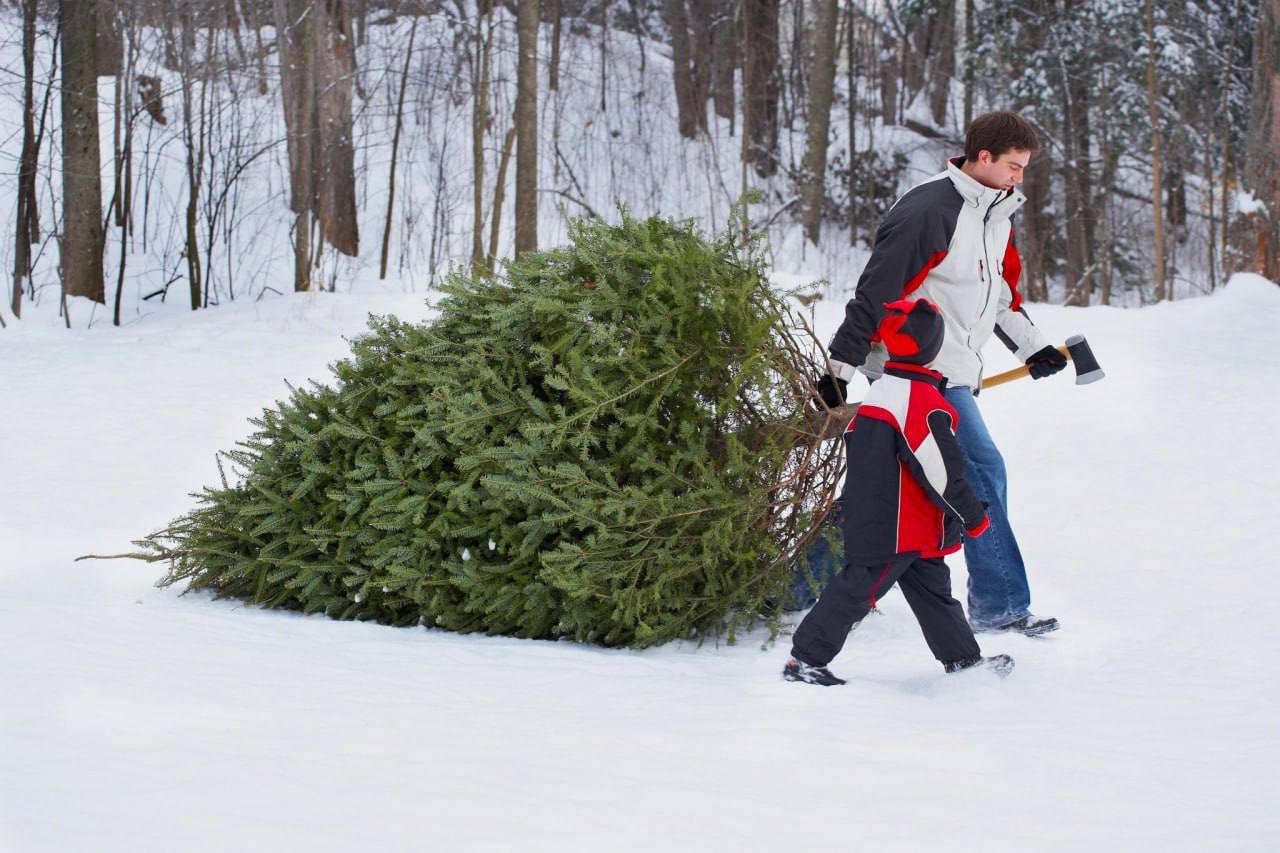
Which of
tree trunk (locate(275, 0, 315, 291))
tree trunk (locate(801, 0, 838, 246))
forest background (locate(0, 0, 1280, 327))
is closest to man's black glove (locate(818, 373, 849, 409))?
forest background (locate(0, 0, 1280, 327))

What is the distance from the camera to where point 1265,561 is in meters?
5.11

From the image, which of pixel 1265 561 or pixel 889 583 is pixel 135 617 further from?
pixel 1265 561

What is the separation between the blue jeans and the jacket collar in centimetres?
63

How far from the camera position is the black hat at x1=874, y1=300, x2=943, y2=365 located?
3.60 metres

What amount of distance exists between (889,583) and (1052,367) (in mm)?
1178

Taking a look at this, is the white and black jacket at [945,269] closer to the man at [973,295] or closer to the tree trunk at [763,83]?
the man at [973,295]

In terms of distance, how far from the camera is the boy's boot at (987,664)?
3742mm

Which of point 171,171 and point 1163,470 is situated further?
point 171,171

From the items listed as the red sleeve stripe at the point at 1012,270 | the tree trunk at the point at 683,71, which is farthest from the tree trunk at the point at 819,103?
the red sleeve stripe at the point at 1012,270

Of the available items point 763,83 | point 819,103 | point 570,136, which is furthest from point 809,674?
point 570,136

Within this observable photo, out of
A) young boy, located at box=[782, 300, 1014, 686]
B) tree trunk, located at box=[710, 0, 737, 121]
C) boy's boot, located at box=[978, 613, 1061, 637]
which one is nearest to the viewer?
young boy, located at box=[782, 300, 1014, 686]

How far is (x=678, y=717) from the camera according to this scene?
10.9 ft

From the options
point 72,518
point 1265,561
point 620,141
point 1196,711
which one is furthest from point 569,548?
point 620,141

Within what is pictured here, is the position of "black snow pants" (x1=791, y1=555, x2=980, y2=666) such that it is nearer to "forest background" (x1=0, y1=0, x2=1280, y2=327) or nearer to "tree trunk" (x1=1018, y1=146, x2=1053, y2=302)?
"forest background" (x1=0, y1=0, x2=1280, y2=327)
